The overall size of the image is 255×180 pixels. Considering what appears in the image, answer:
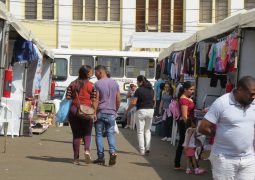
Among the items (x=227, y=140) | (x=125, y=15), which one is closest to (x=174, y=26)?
(x=125, y=15)

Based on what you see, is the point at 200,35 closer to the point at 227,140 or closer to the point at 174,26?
the point at 227,140

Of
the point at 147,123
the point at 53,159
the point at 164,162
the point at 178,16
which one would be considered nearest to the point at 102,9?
the point at 178,16

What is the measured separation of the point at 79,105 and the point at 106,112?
1.96ft

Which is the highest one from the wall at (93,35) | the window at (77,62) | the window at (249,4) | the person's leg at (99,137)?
the window at (249,4)

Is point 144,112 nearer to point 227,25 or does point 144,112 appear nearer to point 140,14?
point 227,25

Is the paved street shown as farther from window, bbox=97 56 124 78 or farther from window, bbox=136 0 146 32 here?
window, bbox=136 0 146 32

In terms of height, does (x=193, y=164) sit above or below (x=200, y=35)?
below

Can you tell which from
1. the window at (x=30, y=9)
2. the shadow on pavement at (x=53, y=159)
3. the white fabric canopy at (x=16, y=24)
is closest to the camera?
the shadow on pavement at (x=53, y=159)

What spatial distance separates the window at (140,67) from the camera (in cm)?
2892

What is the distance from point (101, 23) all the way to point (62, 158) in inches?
1140

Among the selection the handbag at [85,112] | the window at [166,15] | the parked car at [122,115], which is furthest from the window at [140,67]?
the handbag at [85,112]

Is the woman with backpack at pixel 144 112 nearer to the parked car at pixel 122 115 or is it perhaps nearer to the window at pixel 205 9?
the parked car at pixel 122 115

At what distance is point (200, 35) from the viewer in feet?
44.4

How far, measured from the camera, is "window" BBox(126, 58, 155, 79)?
28922mm
